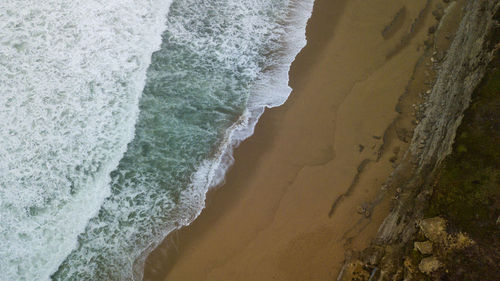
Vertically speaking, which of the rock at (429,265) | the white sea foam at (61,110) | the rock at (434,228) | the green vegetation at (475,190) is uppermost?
the green vegetation at (475,190)

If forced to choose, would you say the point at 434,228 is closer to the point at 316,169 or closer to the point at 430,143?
the point at 430,143

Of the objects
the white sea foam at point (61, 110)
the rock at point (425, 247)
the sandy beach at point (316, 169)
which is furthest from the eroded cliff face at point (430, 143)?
the white sea foam at point (61, 110)

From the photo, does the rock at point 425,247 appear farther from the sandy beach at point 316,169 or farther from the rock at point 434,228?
the sandy beach at point 316,169

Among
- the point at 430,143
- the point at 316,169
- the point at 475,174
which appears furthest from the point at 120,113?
the point at 475,174

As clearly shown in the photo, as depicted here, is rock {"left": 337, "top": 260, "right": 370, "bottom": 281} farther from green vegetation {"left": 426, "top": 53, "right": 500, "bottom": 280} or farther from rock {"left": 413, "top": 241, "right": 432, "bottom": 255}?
green vegetation {"left": 426, "top": 53, "right": 500, "bottom": 280}

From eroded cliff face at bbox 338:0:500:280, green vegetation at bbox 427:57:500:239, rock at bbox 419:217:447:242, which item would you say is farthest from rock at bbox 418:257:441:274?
green vegetation at bbox 427:57:500:239

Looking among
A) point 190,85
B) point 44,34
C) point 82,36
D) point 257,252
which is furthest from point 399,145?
point 44,34
